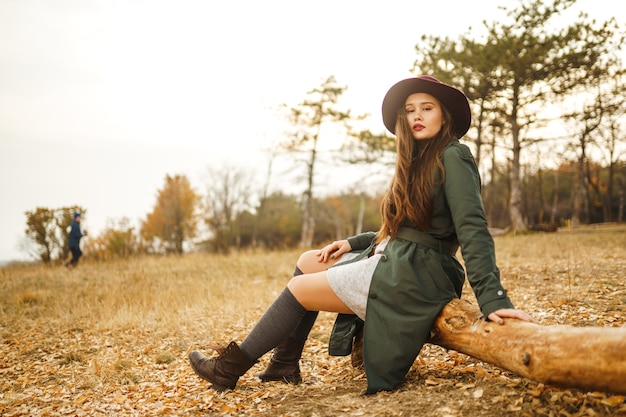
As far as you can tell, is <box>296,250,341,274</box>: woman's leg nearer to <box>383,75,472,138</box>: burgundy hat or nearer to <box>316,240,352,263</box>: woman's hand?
<box>316,240,352,263</box>: woman's hand

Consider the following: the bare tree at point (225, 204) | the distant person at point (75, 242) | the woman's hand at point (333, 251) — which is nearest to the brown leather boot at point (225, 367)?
the woman's hand at point (333, 251)

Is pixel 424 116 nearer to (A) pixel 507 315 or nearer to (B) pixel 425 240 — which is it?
(B) pixel 425 240

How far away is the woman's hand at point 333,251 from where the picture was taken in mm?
2754

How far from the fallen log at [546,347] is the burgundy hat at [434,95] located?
3.24 ft

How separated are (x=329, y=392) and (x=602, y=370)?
1.45m

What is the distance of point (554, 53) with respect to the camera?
14805 mm

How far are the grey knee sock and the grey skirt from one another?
280 millimetres

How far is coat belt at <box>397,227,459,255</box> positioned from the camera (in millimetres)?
2291

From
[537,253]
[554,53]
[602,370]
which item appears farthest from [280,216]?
[602,370]

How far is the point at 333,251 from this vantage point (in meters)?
2.80

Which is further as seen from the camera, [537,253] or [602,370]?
[537,253]

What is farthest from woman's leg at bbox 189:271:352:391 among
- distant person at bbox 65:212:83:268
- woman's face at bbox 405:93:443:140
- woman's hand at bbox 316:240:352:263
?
distant person at bbox 65:212:83:268

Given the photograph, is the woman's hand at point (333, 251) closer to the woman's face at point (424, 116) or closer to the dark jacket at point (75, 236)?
the woman's face at point (424, 116)

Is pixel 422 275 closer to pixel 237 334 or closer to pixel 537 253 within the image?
pixel 237 334
